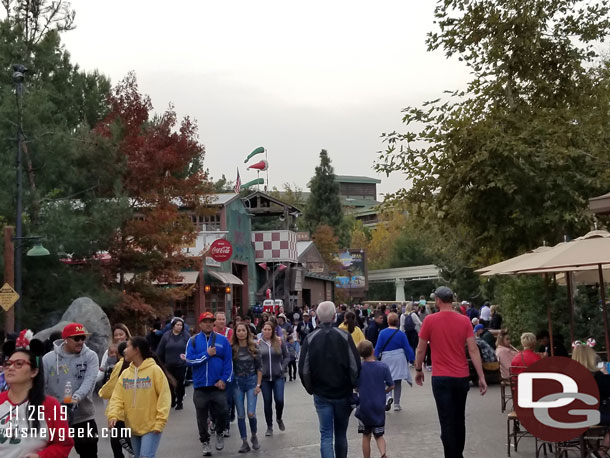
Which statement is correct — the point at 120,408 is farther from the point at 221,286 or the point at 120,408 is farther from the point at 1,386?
the point at 221,286

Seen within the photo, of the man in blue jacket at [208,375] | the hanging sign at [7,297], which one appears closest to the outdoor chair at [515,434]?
the man in blue jacket at [208,375]

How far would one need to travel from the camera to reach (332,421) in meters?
9.39

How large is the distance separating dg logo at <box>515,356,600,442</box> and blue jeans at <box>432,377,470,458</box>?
2.63ft

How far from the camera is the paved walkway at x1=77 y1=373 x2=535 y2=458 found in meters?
11.4

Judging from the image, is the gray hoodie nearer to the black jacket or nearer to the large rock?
the black jacket

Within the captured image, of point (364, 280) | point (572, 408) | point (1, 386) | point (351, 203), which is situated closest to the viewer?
point (1, 386)

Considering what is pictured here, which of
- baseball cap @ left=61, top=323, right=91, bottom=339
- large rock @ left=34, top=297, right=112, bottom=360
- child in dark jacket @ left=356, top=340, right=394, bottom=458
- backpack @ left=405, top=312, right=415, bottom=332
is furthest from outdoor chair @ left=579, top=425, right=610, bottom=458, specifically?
backpack @ left=405, top=312, right=415, bottom=332

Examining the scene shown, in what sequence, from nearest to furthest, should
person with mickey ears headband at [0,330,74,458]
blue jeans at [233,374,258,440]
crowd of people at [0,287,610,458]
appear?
person with mickey ears headband at [0,330,74,458] → crowd of people at [0,287,610,458] → blue jeans at [233,374,258,440]

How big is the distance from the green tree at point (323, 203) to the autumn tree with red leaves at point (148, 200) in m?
70.5

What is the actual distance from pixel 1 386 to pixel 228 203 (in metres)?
39.3

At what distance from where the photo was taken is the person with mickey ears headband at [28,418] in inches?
213

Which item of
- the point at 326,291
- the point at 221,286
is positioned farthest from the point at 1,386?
the point at 326,291

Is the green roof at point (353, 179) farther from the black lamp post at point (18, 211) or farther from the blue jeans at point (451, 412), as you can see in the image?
the blue jeans at point (451, 412)

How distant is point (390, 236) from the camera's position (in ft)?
347
